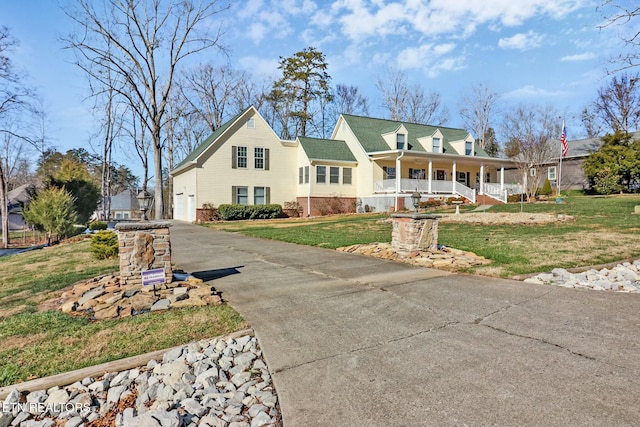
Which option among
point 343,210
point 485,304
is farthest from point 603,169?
point 485,304

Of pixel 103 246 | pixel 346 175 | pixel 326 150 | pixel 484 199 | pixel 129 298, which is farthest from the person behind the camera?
pixel 346 175

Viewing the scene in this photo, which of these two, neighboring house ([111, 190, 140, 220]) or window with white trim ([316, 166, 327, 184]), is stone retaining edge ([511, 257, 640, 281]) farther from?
neighboring house ([111, 190, 140, 220])

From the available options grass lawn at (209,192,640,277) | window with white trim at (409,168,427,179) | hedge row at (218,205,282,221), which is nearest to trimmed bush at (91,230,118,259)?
grass lawn at (209,192,640,277)

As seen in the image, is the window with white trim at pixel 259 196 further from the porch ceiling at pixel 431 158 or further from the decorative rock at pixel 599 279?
the decorative rock at pixel 599 279

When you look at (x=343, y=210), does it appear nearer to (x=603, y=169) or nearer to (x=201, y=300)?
(x=603, y=169)

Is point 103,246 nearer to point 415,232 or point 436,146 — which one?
point 415,232

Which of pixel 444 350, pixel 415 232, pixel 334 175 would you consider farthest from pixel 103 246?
pixel 334 175

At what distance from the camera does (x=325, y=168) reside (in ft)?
83.5

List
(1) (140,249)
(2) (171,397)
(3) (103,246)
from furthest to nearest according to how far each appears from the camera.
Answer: (3) (103,246), (1) (140,249), (2) (171,397)

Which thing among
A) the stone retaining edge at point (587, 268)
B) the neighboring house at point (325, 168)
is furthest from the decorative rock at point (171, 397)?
the neighboring house at point (325, 168)

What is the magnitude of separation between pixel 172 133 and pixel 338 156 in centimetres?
1974

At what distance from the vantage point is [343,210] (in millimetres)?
26172

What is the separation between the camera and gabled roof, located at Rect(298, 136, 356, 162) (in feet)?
83.2

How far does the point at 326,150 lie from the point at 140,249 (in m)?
21.3
